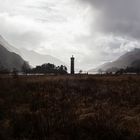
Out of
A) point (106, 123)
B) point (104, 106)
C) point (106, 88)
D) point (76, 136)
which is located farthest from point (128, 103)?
point (76, 136)

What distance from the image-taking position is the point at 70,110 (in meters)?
18.1

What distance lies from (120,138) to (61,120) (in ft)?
11.0

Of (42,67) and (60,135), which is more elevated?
(42,67)

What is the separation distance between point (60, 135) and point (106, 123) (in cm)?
244

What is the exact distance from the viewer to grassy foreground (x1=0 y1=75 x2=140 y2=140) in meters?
13.6

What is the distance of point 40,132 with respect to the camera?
13.7 metres

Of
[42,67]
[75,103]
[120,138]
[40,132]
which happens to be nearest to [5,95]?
[75,103]

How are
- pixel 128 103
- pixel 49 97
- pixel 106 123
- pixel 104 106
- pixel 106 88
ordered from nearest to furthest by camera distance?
pixel 106 123 → pixel 104 106 → pixel 128 103 → pixel 49 97 → pixel 106 88

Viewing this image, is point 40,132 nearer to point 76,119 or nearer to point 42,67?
point 76,119

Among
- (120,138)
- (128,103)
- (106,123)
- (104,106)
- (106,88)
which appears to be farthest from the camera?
(106,88)

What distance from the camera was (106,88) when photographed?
2719 cm

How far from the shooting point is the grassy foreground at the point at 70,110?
1362 cm

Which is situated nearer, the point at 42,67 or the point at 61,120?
the point at 61,120

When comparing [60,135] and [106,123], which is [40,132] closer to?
[60,135]
